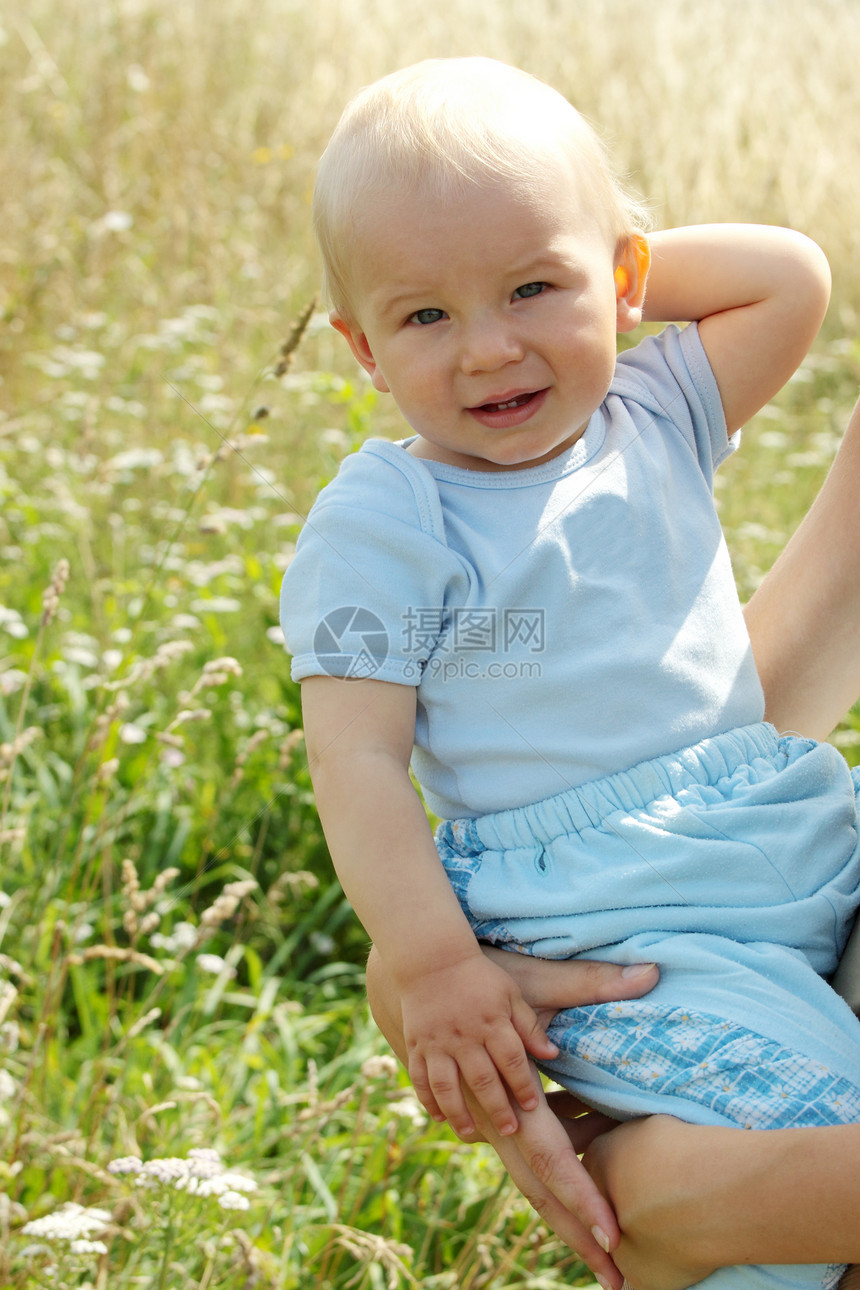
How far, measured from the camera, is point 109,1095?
5.77ft

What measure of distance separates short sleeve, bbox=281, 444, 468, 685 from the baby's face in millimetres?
85

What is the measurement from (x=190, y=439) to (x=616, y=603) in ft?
9.02

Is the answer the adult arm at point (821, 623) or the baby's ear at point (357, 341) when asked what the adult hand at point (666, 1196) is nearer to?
the adult arm at point (821, 623)

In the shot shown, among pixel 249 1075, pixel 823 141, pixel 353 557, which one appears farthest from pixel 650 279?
pixel 823 141

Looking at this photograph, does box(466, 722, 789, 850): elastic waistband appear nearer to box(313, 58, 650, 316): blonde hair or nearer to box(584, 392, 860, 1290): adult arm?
box(584, 392, 860, 1290): adult arm

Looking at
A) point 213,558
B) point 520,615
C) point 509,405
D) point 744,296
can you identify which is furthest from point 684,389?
point 213,558

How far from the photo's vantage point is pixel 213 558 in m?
3.55

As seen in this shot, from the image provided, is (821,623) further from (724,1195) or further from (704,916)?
(724,1195)

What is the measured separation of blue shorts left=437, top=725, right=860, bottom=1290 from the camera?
1.00 meters


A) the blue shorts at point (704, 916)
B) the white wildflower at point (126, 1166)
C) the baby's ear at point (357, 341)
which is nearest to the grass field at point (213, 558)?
the white wildflower at point (126, 1166)

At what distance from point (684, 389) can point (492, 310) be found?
312 mm

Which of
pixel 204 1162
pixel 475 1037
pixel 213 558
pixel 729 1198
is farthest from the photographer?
pixel 213 558

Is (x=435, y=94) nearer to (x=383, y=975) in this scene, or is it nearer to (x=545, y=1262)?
(x=383, y=975)

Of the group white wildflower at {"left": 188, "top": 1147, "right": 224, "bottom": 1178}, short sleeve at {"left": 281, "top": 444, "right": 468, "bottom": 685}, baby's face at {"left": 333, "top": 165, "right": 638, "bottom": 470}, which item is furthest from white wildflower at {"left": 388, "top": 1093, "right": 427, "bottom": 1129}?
baby's face at {"left": 333, "top": 165, "right": 638, "bottom": 470}
